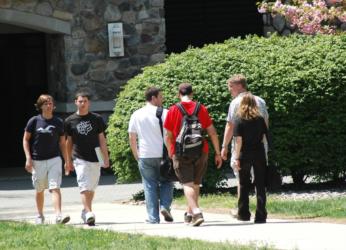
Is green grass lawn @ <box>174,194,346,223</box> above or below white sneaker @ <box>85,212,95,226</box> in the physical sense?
below

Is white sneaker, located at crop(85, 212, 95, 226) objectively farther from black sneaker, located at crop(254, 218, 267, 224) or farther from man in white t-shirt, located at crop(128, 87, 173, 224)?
black sneaker, located at crop(254, 218, 267, 224)

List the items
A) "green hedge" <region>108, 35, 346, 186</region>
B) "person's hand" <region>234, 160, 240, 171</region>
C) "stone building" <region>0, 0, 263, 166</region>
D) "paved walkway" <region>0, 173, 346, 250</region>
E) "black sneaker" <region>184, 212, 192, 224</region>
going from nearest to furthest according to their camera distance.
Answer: "paved walkway" <region>0, 173, 346, 250</region>
"person's hand" <region>234, 160, 240, 171</region>
"black sneaker" <region>184, 212, 192, 224</region>
"green hedge" <region>108, 35, 346, 186</region>
"stone building" <region>0, 0, 263, 166</region>

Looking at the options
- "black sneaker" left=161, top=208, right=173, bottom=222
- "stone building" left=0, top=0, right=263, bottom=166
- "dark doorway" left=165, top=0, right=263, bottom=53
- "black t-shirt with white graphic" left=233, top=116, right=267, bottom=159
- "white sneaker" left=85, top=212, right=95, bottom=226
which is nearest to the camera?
"black t-shirt with white graphic" left=233, top=116, right=267, bottom=159

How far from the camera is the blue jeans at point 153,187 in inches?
520

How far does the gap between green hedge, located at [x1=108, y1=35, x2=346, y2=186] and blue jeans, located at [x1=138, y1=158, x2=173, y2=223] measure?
269 centimetres

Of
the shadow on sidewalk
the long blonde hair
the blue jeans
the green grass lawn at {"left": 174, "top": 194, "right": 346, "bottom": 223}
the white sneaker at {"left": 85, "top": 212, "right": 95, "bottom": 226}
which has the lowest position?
the shadow on sidewalk

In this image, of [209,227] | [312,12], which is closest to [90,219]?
[209,227]

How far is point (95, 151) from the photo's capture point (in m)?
13.3

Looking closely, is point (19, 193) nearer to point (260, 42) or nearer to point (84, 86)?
point (84, 86)

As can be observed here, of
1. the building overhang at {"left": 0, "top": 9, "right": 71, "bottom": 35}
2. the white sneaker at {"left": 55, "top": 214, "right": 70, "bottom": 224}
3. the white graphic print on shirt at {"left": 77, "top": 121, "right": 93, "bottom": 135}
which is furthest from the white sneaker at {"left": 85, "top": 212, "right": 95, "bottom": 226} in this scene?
the building overhang at {"left": 0, "top": 9, "right": 71, "bottom": 35}

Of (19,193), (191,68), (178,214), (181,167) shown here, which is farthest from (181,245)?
(19,193)

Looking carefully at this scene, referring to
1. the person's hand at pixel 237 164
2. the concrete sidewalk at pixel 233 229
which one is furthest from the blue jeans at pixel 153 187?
the person's hand at pixel 237 164

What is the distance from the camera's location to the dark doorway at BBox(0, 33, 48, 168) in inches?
924

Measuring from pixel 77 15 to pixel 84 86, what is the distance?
1.40 meters
